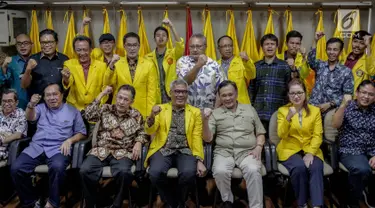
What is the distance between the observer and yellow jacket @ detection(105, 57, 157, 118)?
3.70 m

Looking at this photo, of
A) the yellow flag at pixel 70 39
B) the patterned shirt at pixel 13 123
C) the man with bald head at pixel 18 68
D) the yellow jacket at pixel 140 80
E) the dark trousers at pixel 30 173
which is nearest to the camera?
the dark trousers at pixel 30 173

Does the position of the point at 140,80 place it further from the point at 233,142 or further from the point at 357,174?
the point at 357,174

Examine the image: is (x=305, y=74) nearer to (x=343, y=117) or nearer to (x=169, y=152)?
(x=343, y=117)

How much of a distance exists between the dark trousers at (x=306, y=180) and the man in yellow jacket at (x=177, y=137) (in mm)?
709

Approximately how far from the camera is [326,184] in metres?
3.71

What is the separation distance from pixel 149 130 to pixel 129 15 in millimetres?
2010

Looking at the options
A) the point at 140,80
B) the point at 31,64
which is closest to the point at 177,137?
the point at 140,80

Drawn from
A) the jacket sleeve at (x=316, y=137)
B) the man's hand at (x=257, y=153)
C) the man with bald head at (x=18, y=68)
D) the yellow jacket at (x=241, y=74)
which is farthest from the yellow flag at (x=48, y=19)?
the jacket sleeve at (x=316, y=137)

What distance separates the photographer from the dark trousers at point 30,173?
3270mm

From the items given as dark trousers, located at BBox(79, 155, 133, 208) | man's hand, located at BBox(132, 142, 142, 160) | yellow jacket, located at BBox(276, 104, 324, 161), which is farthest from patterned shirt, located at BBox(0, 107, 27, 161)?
yellow jacket, located at BBox(276, 104, 324, 161)

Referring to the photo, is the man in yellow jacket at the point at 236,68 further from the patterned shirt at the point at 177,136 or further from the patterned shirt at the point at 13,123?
the patterned shirt at the point at 13,123

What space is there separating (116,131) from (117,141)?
8 centimetres

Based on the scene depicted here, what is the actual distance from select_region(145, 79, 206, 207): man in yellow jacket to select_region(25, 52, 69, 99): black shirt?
113cm

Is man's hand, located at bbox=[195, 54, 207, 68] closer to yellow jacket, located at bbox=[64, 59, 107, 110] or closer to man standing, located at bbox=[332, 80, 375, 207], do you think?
yellow jacket, located at bbox=[64, 59, 107, 110]
